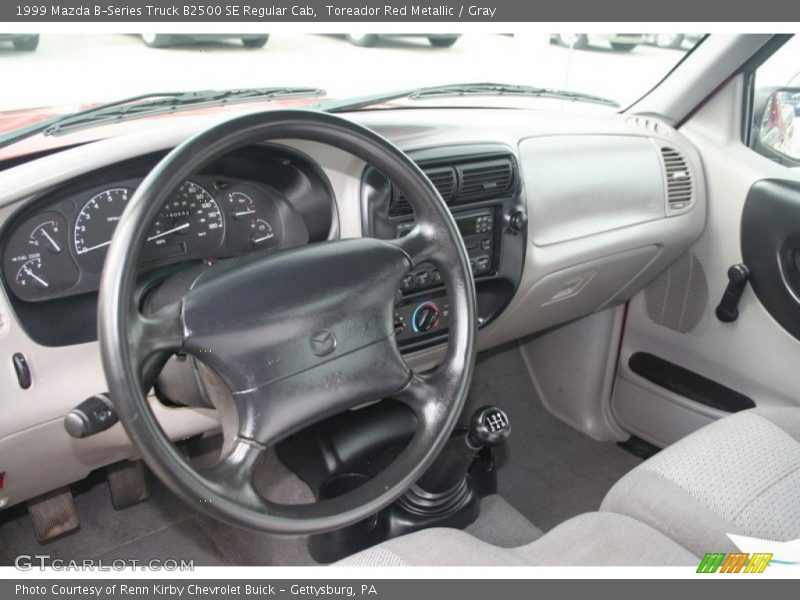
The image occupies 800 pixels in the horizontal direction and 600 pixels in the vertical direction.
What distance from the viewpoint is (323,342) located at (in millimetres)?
1039

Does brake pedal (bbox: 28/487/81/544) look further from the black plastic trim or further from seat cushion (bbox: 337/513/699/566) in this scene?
the black plastic trim

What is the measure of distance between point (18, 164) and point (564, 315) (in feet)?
5.02

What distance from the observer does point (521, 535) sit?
1.92 metres

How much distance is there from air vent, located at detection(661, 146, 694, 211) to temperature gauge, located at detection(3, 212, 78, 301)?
1603mm

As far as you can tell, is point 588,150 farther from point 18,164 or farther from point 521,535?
point 18,164

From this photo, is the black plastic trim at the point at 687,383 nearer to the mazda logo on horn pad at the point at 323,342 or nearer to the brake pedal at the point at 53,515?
the mazda logo on horn pad at the point at 323,342

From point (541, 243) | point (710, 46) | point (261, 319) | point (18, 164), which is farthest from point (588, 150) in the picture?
point (18, 164)

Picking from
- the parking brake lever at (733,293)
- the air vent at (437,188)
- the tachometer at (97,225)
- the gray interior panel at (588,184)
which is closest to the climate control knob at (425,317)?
the air vent at (437,188)

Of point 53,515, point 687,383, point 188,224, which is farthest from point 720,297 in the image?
point 53,515

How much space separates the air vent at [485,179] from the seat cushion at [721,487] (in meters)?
0.68

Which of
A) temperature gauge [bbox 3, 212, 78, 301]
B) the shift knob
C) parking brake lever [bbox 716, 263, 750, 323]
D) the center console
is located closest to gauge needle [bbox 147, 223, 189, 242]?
temperature gauge [bbox 3, 212, 78, 301]

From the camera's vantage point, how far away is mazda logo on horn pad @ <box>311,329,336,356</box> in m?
1.03

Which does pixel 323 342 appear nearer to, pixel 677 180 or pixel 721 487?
pixel 721 487

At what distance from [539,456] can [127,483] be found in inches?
51.0
